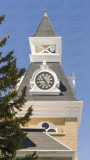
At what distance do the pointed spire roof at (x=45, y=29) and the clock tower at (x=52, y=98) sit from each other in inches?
35.3

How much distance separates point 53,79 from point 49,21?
766 centimetres

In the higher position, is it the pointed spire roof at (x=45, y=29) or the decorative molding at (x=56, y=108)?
the pointed spire roof at (x=45, y=29)

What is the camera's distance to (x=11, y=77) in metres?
12.6

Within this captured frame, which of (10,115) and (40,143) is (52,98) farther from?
(10,115)

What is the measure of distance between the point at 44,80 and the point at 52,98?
1733 millimetres

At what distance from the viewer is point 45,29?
28297mm

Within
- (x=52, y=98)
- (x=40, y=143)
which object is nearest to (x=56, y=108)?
(x=52, y=98)

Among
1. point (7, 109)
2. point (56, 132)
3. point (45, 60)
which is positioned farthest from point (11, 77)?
point (45, 60)

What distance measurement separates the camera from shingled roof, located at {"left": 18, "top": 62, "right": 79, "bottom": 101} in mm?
23031

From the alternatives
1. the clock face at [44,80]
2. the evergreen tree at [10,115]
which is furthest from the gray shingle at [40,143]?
the clock face at [44,80]

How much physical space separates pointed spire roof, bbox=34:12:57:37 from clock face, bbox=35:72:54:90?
473 cm

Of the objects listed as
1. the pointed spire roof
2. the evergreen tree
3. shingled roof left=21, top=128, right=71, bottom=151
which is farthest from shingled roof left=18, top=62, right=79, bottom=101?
the evergreen tree

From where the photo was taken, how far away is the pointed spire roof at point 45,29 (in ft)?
90.3

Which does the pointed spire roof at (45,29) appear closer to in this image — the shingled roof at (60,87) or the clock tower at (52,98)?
the clock tower at (52,98)
